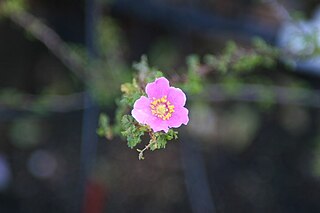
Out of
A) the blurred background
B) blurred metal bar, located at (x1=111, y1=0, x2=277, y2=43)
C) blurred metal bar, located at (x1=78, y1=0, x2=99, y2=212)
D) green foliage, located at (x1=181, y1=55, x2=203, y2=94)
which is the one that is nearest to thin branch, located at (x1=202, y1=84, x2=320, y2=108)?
the blurred background

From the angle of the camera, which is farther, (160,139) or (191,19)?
(191,19)

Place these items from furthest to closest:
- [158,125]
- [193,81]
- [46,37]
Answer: [46,37] < [193,81] < [158,125]

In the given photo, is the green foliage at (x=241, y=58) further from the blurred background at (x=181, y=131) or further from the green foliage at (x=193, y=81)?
the blurred background at (x=181, y=131)

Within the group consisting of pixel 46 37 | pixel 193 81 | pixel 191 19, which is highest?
pixel 191 19

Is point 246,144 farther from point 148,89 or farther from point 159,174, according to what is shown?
point 148,89

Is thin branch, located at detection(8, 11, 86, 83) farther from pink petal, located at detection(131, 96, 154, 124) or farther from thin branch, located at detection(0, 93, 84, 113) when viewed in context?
pink petal, located at detection(131, 96, 154, 124)

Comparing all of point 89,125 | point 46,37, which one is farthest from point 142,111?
point 89,125

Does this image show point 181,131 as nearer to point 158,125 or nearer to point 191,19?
Result: point 191,19
